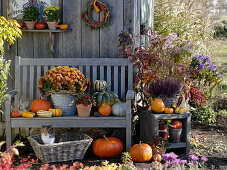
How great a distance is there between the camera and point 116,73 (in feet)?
18.9

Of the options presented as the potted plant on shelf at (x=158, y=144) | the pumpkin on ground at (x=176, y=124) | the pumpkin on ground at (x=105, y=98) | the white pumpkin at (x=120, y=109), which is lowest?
the potted plant on shelf at (x=158, y=144)

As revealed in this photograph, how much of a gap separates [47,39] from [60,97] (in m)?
Answer: 1.05

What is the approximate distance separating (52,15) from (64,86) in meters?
1.09

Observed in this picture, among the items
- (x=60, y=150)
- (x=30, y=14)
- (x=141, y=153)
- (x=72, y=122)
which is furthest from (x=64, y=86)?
(x=141, y=153)

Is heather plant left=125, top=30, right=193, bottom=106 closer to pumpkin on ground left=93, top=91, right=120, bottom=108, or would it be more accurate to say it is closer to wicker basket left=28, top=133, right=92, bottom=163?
pumpkin on ground left=93, top=91, right=120, bottom=108

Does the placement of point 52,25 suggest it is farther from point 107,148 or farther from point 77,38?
point 107,148

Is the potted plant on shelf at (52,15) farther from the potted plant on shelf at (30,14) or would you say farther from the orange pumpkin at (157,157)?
the orange pumpkin at (157,157)

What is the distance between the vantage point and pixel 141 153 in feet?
16.3

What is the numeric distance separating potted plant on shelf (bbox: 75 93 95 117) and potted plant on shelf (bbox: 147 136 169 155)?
907mm

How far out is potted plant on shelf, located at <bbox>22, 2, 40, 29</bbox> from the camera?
5715 millimetres

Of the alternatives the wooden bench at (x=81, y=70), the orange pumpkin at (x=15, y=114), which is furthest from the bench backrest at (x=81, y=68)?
the orange pumpkin at (x=15, y=114)

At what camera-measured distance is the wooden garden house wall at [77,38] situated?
19.1 feet

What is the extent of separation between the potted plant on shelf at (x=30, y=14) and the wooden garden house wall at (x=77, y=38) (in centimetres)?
23

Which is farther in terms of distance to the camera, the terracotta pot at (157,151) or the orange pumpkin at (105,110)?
the orange pumpkin at (105,110)
